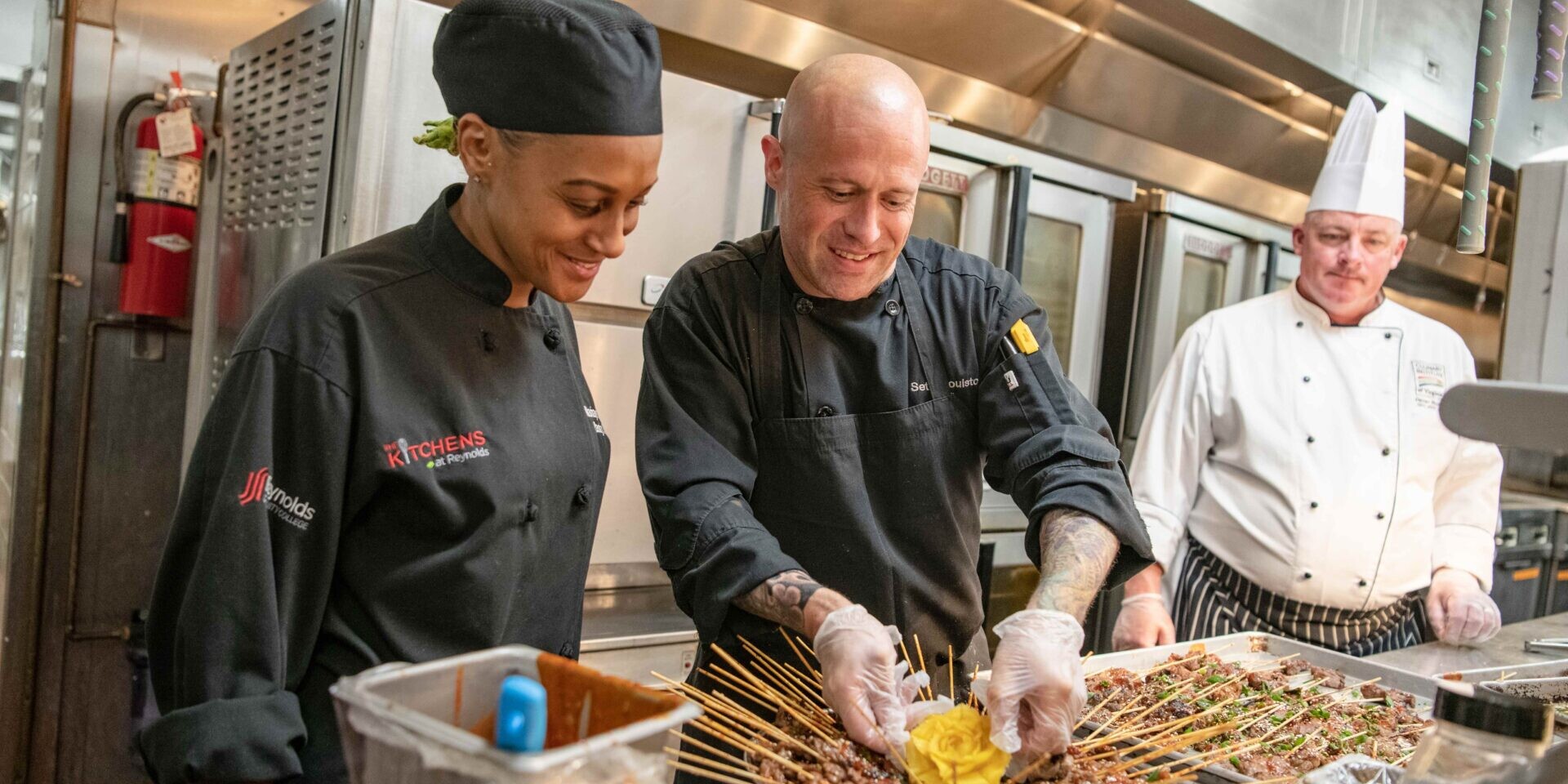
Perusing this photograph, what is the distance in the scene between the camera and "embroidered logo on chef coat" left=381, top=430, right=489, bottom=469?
1410 mm

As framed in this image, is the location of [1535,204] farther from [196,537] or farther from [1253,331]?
[196,537]

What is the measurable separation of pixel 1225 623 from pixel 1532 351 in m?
2.67

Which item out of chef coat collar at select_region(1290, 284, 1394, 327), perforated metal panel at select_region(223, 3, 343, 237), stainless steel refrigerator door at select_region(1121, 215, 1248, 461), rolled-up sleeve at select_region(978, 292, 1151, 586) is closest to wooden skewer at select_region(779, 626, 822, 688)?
rolled-up sleeve at select_region(978, 292, 1151, 586)

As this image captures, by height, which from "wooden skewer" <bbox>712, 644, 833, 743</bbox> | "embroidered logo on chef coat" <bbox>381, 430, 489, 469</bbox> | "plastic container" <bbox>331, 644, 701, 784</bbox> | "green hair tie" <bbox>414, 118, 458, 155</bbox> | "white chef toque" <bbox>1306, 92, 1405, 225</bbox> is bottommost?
"wooden skewer" <bbox>712, 644, 833, 743</bbox>

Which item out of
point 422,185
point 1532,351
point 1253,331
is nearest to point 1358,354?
point 1253,331

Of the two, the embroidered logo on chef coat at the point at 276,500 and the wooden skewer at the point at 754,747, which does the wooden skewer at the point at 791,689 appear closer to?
the wooden skewer at the point at 754,747

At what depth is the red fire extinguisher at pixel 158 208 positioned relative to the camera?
2.90 metres

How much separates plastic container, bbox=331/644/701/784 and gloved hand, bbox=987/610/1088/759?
619 millimetres

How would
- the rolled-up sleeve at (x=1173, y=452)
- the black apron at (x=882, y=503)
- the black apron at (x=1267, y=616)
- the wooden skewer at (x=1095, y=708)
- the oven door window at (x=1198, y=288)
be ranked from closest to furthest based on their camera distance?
the wooden skewer at (x=1095, y=708)
the black apron at (x=882, y=503)
the black apron at (x=1267, y=616)
the rolled-up sleeve at (x=1173, y=452)
the oven door window at (x=1198, y=288)

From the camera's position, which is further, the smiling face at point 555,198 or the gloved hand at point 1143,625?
the gloved hand at point 1143,625

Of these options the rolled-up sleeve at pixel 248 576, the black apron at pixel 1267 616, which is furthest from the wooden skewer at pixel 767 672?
the black apron at pixel 1267 616

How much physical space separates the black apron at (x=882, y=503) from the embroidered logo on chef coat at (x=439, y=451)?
568mm

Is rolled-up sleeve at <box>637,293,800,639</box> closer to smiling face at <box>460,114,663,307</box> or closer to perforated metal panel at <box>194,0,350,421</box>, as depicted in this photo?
smiling face at <box>460,114,663,307</box>

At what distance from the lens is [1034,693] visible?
1445mm
